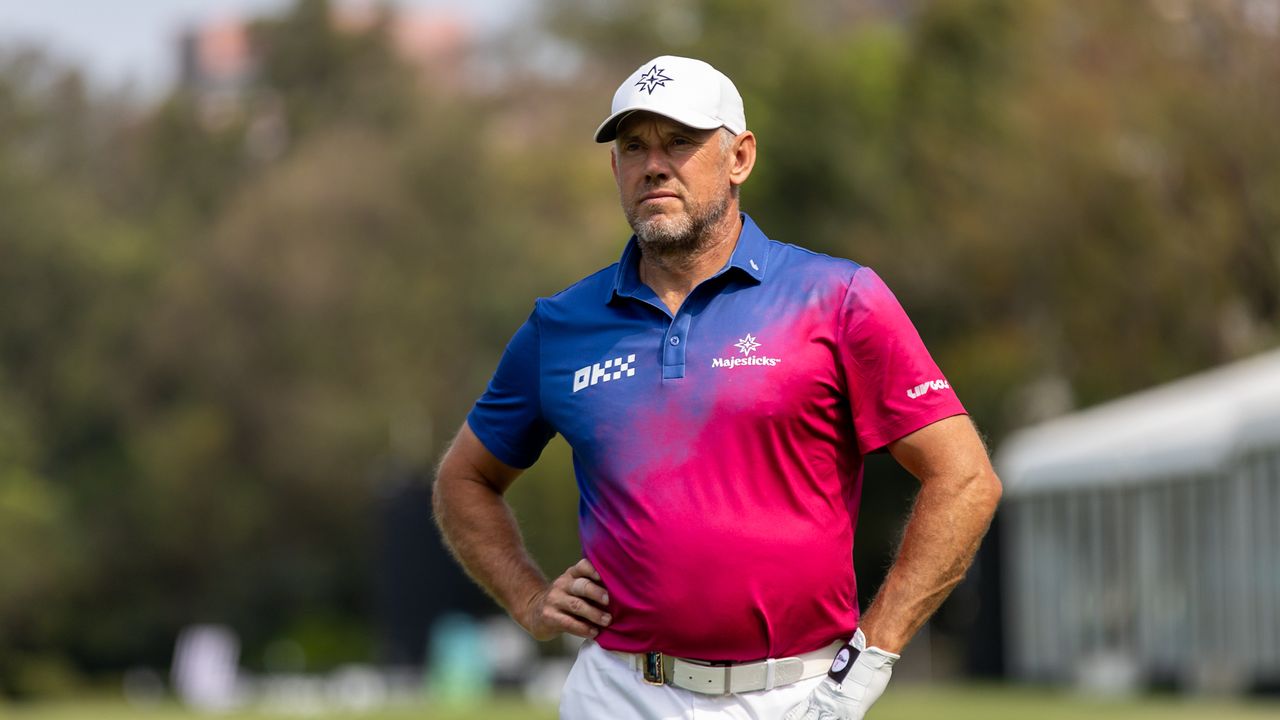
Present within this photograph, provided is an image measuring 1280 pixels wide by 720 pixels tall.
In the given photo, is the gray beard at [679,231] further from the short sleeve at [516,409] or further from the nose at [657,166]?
the short sleeve at [516,409]

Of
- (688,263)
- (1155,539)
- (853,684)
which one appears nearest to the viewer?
(853,684)

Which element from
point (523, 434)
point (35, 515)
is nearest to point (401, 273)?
point (35, 515)

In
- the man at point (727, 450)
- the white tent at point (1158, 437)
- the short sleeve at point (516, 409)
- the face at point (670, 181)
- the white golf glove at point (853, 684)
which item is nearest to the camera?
the white golf glove at point (853, 684)

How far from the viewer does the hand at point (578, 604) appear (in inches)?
209

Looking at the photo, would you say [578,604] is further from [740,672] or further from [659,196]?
[659,196]

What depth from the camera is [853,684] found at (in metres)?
4.96

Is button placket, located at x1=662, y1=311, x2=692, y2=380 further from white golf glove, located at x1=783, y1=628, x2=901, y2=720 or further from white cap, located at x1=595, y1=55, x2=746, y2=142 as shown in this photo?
white golf glove, located at x1=783, y1=628, x2=901, y2=720

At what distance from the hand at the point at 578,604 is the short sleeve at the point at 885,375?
71 centimetres

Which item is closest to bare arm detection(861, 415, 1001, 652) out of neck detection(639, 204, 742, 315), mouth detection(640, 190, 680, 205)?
neck detection(639, 204, 742, 315)

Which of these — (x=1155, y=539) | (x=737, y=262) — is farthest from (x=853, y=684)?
(x=1155, y=539)

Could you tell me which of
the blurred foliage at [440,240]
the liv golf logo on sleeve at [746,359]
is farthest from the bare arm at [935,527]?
the blurred foliage at [440,240]

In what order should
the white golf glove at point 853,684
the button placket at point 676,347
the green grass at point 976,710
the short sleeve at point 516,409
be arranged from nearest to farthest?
the white golf glove at point 853,684
the button placket at point 676,347
the short sleeve at point 516,409
the green grass at point 976,710

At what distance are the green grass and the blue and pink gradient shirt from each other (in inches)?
594

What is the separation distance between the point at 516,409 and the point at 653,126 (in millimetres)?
867
